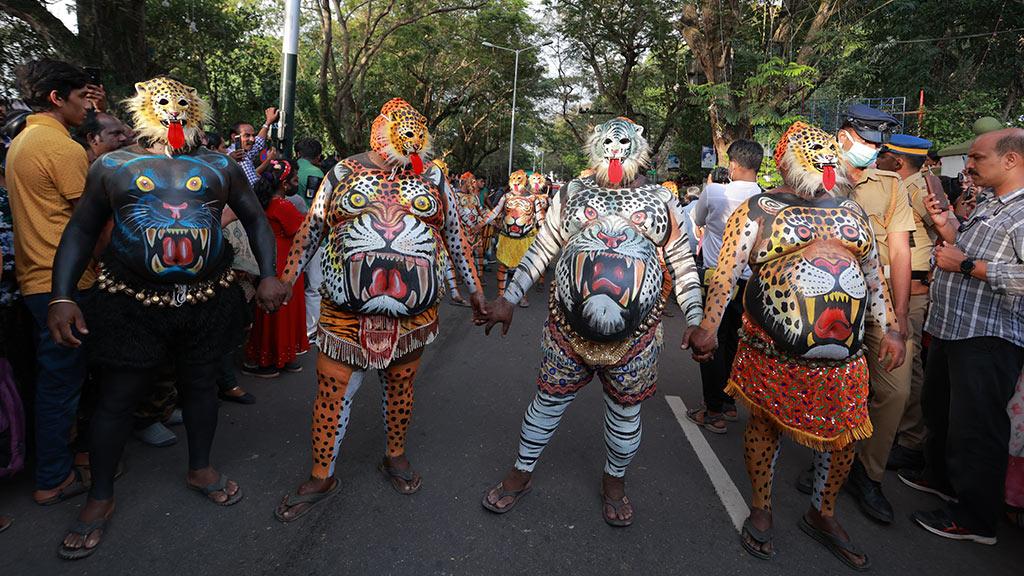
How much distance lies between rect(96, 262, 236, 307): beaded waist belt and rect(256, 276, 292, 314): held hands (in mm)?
213

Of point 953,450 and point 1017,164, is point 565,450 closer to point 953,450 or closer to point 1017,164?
point 953,450

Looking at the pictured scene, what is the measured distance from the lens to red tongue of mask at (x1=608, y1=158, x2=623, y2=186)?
106 inches

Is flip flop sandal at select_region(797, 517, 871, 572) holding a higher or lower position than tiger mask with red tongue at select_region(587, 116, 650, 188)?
lower

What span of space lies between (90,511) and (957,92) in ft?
57.9

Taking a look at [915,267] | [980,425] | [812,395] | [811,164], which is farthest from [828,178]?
[915,267]

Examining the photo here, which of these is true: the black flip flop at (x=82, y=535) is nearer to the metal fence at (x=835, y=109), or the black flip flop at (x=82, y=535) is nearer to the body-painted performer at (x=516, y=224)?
the body-painted performer at (x=516, y=224)

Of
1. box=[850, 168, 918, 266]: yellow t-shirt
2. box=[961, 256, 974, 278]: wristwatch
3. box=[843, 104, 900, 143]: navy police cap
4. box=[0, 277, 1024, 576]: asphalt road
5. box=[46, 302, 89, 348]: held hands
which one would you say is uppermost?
box=[843, 104, 900, 143]: navy police cap

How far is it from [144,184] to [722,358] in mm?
3692

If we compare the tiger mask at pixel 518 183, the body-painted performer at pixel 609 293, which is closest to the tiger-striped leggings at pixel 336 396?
the body-painted performer at pixel 609 293

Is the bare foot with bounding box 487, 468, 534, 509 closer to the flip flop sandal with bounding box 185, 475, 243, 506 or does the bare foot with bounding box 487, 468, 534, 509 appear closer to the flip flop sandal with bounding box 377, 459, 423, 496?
the flip flop sandal with bounding box 377, 459, 423, 496

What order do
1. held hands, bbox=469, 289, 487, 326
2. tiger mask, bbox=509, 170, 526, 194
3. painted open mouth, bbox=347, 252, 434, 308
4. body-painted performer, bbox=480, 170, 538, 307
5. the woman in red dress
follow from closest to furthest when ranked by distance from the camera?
painted open mouth, bbox=347, 252, 434, 308 → held hands, bbox=469, 289, 487, 326 → the woman in red dress → body-painted performer, bbox=480, 170, 538, 307 → tiger mask, bbox=509, 170, 526, 194

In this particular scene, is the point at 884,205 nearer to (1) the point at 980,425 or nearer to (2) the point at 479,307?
(1) the point at 980,425

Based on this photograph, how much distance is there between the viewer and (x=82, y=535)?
2436mm

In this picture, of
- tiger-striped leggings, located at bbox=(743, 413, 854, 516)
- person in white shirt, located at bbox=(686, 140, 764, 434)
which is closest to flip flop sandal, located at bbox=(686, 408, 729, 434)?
person in white shirt, located at bbox=(686, 140, 764, 434)
